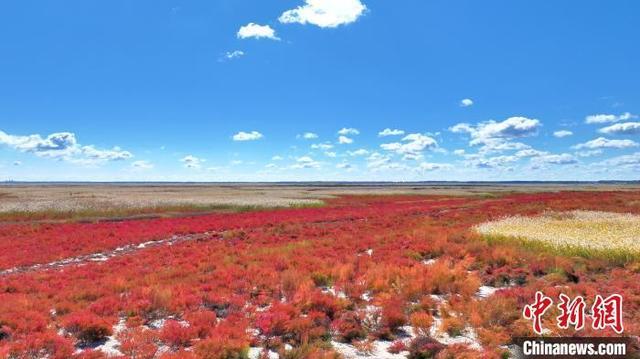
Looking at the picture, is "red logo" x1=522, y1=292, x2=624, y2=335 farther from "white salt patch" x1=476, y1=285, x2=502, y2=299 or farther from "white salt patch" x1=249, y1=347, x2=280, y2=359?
"white salt patch" x1=249, y1=347, x2=280, y2=359

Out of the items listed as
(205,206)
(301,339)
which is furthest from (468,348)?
(205,206)

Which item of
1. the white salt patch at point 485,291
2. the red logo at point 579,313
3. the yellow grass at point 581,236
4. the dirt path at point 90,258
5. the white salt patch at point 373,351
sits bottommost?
the dirt path at point 90,258

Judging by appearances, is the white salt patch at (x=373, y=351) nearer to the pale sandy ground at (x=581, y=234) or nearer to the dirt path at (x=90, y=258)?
the pale sandy ground at (x=581, y=234)

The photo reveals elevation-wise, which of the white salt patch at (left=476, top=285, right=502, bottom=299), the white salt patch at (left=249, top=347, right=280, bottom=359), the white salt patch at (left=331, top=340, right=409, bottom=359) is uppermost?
the white salt patch at (left=476, top=285, right=502, bottom=299)

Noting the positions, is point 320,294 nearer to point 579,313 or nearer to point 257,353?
point 257,353

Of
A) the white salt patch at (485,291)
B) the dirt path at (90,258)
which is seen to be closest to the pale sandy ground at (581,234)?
the white salt patch at (485,291)

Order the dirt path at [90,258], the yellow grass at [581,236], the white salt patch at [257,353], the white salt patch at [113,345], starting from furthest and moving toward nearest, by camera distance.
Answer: the dirt path at [90,258]
the yellow grass at [581,236]
the white salt patch at [113,345]
the white salt patch at [257,353]

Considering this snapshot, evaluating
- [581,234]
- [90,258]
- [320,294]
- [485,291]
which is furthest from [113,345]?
[581,234]

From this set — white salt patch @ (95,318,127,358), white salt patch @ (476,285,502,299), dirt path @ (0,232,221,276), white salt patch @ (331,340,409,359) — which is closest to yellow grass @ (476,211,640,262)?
white salt patch @ (476,285,502,299)

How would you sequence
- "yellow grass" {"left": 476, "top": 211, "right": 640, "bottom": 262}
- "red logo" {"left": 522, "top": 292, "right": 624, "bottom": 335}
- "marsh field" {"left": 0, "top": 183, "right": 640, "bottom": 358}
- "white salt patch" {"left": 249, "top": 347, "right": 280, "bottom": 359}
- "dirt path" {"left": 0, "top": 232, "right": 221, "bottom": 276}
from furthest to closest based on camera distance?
"dirt path" {"left": 0, "top": 232, "right": 221, "bottom": 276}
"yellow grass" {"left": 476, "top": 211, "right": 640, "bottom": 262}
"red logo" {"left": 522, "top": 292, "right": 624, "bottom": 335}
"marsh field" {"left": 0, "top": 183, "right": 640, "bottom": 358}
"white salt patch" {"left": 249, "top": 347, "right": 280, "bottom": 359}

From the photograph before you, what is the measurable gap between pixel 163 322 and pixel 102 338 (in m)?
1.50

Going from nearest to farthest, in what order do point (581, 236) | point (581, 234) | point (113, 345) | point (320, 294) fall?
point (113, 345)
point (320, 294)
point (581, 236)
point (581, 234)

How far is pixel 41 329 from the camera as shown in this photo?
33.6 ft

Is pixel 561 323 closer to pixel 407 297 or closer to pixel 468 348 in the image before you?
pixel 468 348
